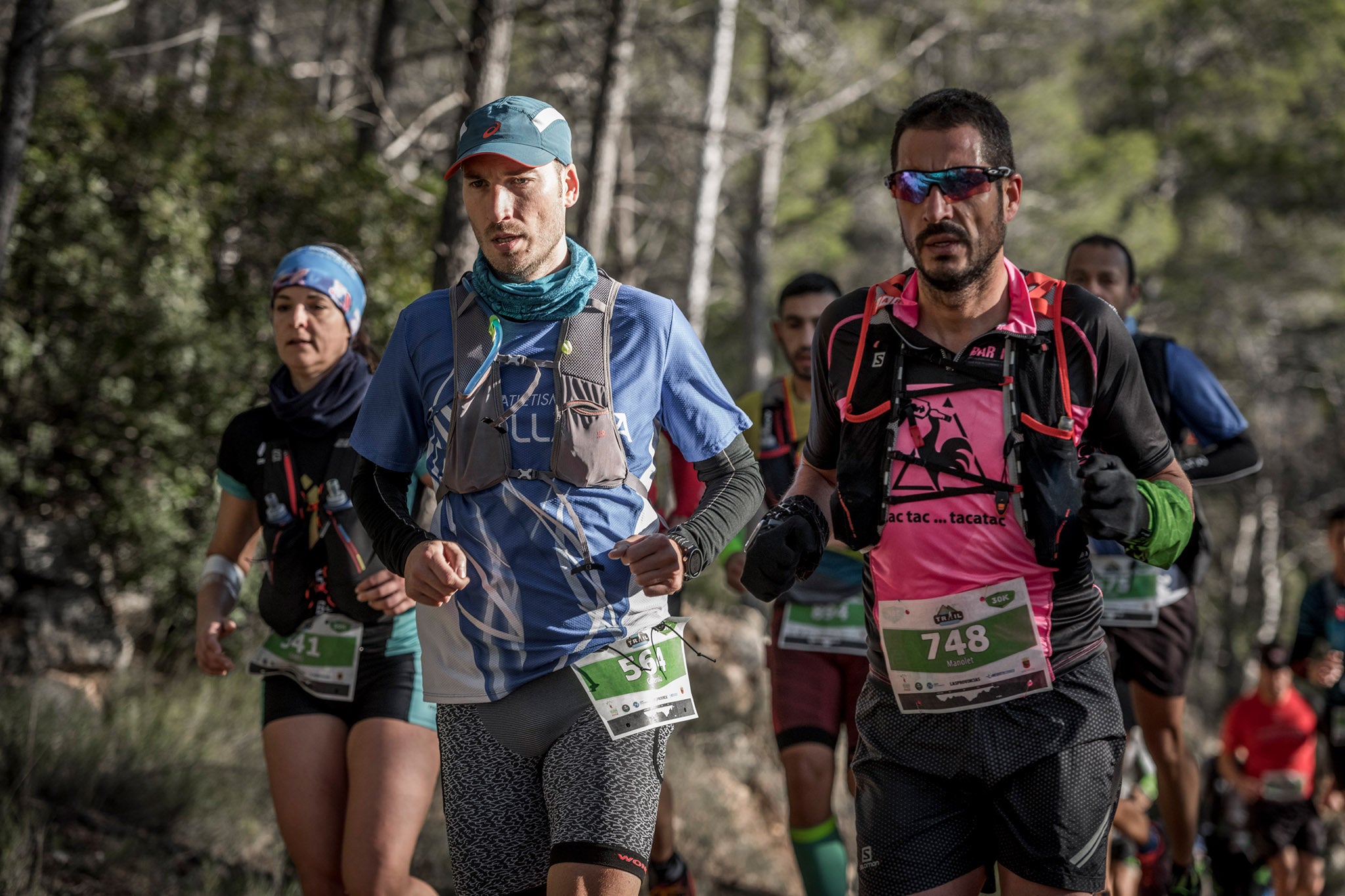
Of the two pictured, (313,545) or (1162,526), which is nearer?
(1162,526)

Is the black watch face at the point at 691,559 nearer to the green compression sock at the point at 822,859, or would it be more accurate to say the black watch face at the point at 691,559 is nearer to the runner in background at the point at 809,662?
the runner in background at the point at 809,662

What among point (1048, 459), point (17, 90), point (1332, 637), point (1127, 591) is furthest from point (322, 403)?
point (1332, 637)

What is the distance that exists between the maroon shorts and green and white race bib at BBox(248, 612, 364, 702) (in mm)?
1849

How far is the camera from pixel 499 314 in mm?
3031

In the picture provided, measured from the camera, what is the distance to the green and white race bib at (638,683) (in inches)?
112

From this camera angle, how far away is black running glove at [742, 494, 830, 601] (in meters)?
2.71

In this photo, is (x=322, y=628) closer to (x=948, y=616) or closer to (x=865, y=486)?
(x=865, y=486)

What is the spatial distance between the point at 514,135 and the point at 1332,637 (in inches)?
264

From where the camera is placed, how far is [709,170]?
16312 millimetres

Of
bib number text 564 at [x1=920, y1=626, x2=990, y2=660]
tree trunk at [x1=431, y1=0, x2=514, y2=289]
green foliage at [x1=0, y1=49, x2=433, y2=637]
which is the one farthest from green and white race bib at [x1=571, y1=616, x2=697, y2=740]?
green foliage at [x1=0, y1=49, x2=433, y2=637]

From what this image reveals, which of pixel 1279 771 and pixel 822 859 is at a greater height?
pixel 822 859

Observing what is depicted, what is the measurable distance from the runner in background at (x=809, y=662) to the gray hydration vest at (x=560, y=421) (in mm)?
1876

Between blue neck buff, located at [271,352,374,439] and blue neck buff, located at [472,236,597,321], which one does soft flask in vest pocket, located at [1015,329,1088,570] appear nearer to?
blue neck buff, located at [472,236,597,321]

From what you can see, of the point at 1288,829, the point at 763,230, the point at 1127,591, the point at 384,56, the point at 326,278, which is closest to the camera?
the point at 326,278
